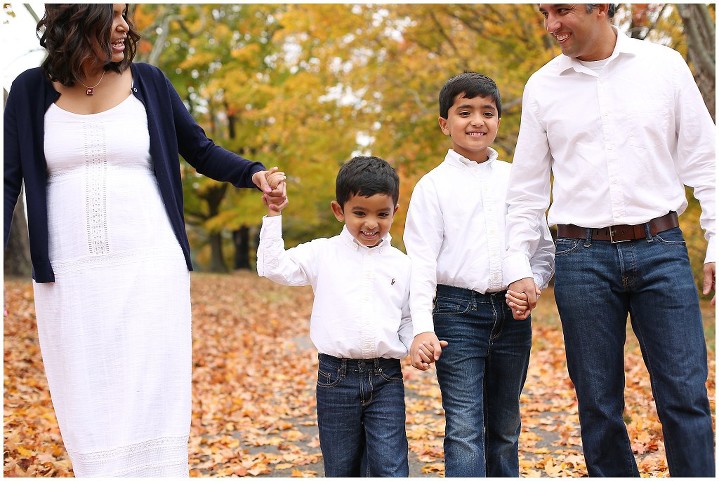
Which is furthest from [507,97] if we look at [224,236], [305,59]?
[224,236]

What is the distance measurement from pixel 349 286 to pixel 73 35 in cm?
153

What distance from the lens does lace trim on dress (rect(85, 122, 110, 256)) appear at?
11.1 ft

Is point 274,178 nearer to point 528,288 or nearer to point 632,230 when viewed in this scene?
point 528,288

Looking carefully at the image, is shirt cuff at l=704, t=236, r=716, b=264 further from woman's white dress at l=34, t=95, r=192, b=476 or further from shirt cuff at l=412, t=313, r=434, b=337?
woman's white dress at l=34, t=95, r=192, b=476

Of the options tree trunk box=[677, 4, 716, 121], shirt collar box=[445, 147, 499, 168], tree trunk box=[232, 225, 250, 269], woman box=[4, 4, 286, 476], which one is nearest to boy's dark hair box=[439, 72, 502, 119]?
shirt collar box=[445, 147, 499, 168]

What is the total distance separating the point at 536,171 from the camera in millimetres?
3551

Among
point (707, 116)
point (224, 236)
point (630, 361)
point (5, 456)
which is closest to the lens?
point (707, 116)

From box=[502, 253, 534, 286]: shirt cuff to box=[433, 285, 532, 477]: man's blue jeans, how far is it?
180 millimetres

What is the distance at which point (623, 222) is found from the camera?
10.7 ft

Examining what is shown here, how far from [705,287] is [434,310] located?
3.73 ft

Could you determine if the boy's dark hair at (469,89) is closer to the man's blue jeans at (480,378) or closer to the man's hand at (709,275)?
the man's blue jeans at (480,378)

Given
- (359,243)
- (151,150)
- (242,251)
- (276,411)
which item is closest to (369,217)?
(359,243)

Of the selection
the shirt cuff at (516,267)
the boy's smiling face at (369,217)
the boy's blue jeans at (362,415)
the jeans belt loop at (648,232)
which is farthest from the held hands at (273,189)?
the jeans belt loop at (648,232)

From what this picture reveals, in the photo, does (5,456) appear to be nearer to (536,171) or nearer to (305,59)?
(536,171)
